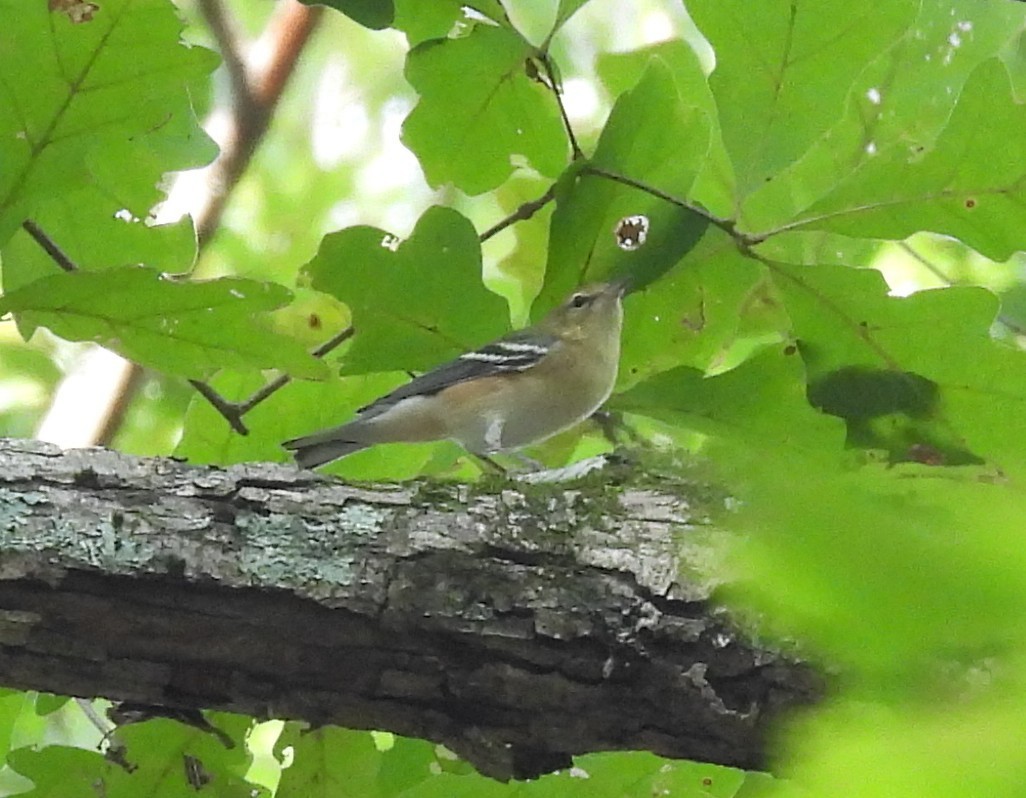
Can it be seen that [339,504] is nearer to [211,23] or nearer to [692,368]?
[692,368]

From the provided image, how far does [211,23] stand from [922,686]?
7.91 ft

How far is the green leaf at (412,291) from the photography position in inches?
52.1

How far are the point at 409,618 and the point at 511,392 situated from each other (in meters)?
1.36

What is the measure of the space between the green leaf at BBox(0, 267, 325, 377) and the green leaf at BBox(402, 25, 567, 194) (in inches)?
13.9

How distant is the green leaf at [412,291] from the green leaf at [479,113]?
6.0 inches

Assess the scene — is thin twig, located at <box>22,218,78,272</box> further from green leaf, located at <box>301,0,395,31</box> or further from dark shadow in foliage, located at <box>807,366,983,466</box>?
dark shadow in foliage, located at <box>807,366,983,466</box>

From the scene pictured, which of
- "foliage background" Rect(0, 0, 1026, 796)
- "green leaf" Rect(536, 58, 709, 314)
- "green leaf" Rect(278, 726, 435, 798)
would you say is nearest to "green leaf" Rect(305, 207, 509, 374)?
"foliage background" Rect(0, 0, 1026, 796)

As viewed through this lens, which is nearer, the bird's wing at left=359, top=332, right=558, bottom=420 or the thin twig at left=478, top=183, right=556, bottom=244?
the thin twig at left=478, top=183, right=556, bottom=244

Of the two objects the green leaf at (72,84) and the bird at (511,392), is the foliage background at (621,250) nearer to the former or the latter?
the green leaf at (72,84)

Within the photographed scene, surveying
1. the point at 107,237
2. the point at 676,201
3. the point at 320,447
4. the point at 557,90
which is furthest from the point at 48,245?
the point at 676,201

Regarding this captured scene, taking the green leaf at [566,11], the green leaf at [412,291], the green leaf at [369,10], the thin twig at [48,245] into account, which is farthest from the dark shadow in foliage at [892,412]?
the thin twig at [48,245]

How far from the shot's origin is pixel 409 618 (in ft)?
3.28

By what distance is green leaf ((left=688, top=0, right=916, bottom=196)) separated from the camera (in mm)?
1247

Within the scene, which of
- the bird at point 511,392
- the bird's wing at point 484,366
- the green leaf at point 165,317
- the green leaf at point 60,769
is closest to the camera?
the green leaf at point 165,317
